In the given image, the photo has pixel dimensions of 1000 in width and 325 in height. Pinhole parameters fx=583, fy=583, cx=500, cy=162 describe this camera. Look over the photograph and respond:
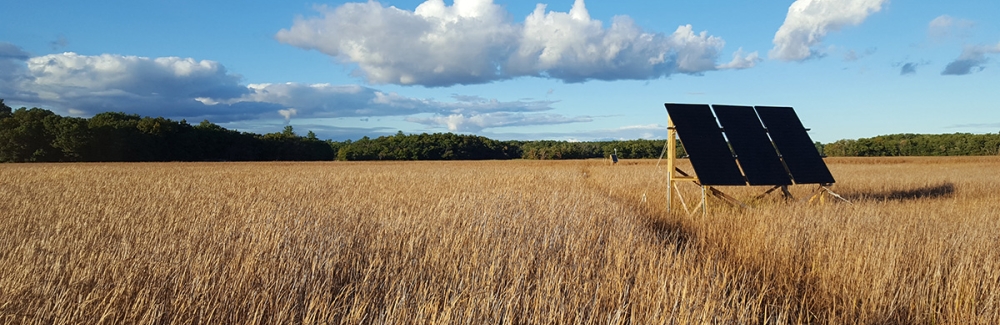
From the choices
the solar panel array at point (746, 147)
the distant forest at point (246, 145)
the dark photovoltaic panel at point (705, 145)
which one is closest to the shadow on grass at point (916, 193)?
the solar panel array at point (746, 147)

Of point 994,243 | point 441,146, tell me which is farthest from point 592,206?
point 441,146

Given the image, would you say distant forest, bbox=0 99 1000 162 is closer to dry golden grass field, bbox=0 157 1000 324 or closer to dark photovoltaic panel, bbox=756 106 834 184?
dark photovoltaic panel, bbox=756 106 834 184

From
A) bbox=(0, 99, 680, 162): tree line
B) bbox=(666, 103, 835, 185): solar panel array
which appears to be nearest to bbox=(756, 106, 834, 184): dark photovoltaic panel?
bbox=(666, 103, 835, 185): solar panel array

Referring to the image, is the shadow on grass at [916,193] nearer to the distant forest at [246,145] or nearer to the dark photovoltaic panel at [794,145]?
the dark photovoltaic panel at [794,145]

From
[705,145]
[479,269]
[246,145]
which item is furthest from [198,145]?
[479,269]

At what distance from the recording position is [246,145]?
7762 cm

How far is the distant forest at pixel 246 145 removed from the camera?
207 ft

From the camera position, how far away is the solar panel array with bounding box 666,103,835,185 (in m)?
12.1

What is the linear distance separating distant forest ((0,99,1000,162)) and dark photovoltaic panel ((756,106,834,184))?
5372cm

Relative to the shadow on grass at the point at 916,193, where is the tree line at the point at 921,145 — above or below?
above

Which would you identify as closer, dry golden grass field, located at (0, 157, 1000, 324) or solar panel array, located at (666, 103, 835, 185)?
A: dry golden grass field, located at (0, 157, 1000, 324)

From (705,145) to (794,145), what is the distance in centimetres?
273

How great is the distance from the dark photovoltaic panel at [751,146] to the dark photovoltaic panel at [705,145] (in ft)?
1.03

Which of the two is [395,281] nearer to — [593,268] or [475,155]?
[593,268]
